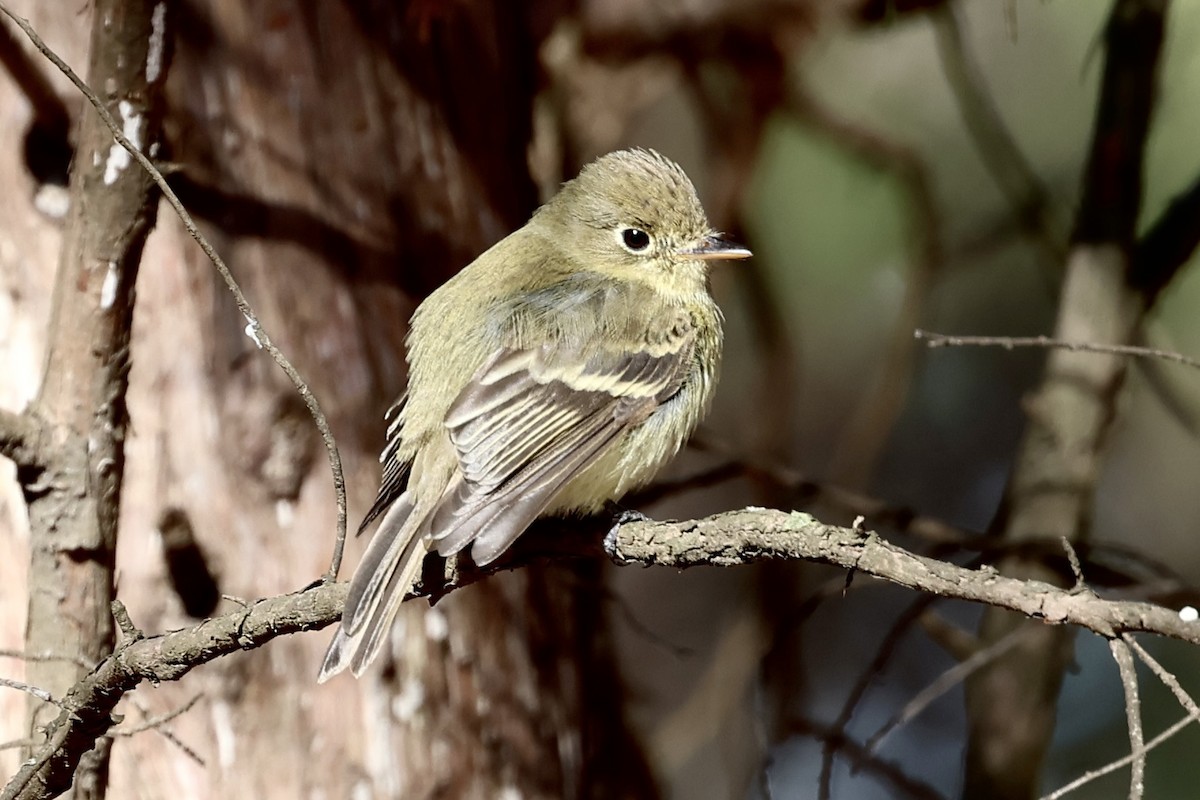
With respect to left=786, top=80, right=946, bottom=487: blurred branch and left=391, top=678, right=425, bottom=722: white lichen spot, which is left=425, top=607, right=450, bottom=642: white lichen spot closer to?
left=391, top=678, right=425, bottom=722: white lichen spot

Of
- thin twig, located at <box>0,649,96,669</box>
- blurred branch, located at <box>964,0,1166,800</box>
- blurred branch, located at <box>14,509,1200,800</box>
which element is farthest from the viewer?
blurred branch, located at <box>964,0,1166,800</box>

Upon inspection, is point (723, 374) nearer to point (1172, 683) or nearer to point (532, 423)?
point (532, 423)

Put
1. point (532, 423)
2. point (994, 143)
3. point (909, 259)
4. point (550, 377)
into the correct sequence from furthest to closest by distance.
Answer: point (994, 143), point (909, 259), point (550, 377), point (532, 423)

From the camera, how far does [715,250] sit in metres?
3.12

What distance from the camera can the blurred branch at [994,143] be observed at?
476 cm

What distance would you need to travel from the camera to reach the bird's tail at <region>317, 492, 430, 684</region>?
6.99 feet

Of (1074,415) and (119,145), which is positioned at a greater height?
(119,145)

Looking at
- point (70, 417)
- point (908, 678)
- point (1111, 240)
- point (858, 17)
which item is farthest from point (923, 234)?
point (70, 417)

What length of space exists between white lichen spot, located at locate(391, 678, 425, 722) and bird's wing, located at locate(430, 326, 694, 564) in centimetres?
87

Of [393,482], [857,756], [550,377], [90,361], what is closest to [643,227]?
[550,377]

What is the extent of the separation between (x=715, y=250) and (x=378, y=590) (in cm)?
130

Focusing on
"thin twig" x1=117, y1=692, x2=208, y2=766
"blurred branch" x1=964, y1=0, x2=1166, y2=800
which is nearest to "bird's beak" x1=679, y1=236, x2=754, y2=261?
"blurred branch" x1=964, y1=0, x2=1166, y2=800

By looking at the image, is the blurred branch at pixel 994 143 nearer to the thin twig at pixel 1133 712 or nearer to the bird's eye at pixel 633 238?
the bird's eye at pixel 633 238

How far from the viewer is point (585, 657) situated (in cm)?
379
